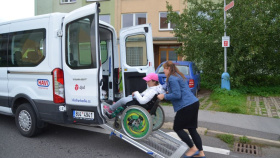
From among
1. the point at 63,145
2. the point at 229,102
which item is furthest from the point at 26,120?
the point at 229,102

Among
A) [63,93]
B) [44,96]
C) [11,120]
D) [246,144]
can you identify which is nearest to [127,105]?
[63,93]

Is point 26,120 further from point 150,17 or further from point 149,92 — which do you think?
point 150,17

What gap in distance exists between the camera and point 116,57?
235 inches

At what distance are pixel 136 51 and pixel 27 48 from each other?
2398mm

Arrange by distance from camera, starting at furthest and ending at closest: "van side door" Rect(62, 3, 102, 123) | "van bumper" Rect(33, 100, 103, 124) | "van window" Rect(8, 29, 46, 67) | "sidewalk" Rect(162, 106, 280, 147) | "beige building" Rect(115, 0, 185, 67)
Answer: "beige building" Rect(115, 0, 185, 67), "sidewalk" Rect(162, 106, 280, 147), "van window" Rect(8, 29, 46, 67), "van bumper" Rect(33, 100, 103, 124), "van side door" Rect(62, 3, 102, 123)

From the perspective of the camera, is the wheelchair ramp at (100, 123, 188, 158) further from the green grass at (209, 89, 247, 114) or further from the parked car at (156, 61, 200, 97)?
the parked car at (156, 61, 200, 97)

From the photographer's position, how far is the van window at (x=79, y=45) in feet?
13.5

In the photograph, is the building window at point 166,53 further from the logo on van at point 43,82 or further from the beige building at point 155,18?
the logo on van at point 43,82

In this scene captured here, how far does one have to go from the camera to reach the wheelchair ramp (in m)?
3.79

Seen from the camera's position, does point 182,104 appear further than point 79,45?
No

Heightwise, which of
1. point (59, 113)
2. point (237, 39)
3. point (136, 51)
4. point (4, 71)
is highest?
point (237, 39)

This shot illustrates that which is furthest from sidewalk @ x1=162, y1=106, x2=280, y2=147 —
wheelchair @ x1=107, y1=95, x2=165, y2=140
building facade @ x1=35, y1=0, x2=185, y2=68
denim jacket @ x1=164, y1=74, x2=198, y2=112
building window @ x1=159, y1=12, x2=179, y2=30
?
building window @ x1=159, y1=12, x2=179, y2=30

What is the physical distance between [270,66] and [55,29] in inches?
362

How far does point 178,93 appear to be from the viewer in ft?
12.2
